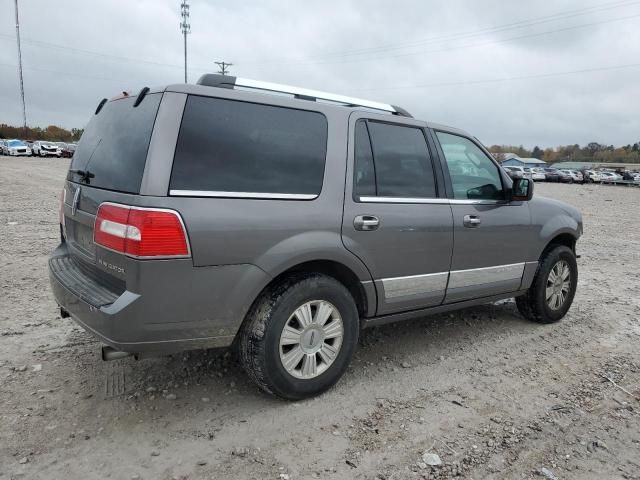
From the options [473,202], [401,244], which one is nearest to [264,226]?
[401,244]

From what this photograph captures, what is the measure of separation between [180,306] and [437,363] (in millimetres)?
2185

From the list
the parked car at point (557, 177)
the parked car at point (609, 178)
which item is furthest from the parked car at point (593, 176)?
the parked car at point (557, 177)

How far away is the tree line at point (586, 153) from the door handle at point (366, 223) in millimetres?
103516

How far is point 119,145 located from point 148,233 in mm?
736

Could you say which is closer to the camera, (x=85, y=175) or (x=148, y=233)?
(x=148, y=233)

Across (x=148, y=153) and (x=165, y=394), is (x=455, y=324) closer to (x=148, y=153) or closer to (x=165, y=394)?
(x=165, y=394)

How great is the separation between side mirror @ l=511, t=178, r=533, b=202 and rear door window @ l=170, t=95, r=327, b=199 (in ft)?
6.49

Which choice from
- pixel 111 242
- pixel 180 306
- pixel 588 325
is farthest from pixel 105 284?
pixel 588 325

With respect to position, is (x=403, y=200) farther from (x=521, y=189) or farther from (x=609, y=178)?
(x=609, y=178)

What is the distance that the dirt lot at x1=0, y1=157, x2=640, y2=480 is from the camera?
103 inches

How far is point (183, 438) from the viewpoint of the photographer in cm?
280

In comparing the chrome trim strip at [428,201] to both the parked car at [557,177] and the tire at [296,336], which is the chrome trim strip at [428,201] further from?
the parked car at [557,177]

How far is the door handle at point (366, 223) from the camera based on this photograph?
3.26 metres

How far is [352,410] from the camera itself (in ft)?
10.4
